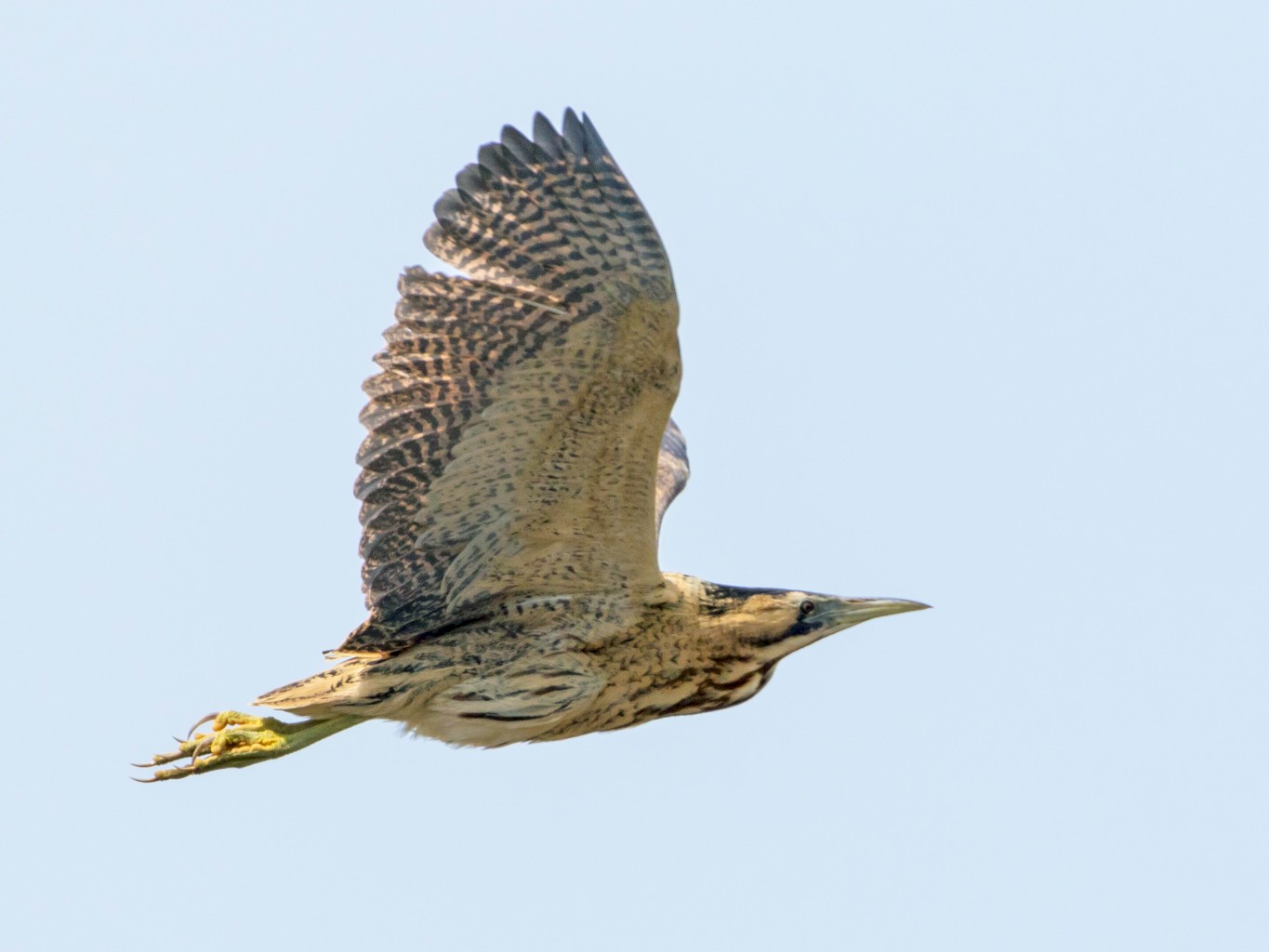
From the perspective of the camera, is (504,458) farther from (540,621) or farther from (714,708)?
(714,708)

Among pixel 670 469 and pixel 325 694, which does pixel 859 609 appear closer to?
pixel 670 469

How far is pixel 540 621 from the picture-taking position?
760cm

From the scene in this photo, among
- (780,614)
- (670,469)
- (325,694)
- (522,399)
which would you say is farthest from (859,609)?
(325,694)

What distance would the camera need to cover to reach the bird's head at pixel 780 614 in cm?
769

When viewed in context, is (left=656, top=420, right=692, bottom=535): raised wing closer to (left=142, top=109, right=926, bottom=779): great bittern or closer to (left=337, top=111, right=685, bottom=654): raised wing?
Answer: (left=142, top=109, right=926, bottom=779): great bittern

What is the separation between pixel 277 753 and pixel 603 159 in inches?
80.8

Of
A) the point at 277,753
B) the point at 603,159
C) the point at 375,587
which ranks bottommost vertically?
the point at 277,753

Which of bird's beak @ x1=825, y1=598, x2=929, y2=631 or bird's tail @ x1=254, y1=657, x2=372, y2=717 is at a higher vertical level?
bird's beak @ x1=825, y1=598, x2=929, y2=631

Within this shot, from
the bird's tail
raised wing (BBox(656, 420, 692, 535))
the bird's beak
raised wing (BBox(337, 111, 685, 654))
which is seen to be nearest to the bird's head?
the bird's beak

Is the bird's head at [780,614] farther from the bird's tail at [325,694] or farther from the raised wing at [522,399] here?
the bird's tail at [325,694]

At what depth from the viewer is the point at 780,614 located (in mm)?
7730

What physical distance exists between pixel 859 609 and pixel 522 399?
1.32m

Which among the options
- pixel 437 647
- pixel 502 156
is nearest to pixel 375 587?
pixel 437 647

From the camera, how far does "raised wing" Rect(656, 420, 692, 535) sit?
834cm
